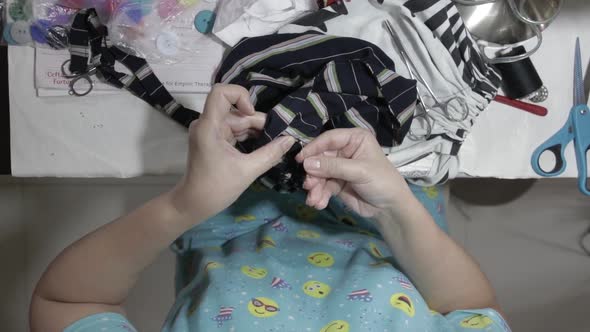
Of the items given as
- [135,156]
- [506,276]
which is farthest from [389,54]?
[506,276]

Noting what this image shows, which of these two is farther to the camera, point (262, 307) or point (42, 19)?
point (42, 19)

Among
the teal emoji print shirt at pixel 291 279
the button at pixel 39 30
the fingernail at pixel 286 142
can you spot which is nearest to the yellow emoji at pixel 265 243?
the teal emoji print shirt at pixel 291 279

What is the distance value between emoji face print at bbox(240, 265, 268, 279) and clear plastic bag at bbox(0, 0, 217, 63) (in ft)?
1.05

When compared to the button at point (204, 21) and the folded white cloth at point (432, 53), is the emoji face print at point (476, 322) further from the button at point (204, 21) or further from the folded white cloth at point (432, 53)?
the button at point (204, 21)

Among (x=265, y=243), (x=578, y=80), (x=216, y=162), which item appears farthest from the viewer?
(x=578, y=80)

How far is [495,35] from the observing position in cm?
85

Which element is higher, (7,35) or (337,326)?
(7,35)

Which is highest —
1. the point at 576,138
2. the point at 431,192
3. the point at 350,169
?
the point at 350,169

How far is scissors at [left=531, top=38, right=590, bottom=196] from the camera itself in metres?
0.86

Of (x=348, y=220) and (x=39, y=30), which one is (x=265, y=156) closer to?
(x=348, y=220)

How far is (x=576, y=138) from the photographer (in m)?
0.86

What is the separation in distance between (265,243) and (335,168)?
23 centimetres

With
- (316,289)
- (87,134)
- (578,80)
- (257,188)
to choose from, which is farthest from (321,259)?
(578,80)

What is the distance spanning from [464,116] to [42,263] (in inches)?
40.4
